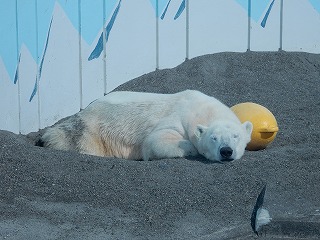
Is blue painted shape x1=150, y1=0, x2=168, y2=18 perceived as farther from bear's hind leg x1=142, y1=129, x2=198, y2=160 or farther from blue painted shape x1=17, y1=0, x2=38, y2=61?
bear's hind leg x1=142, y1=129, x2=198, y2=160

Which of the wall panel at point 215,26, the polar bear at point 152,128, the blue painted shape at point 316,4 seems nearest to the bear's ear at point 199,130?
the polar bear at point 152,128

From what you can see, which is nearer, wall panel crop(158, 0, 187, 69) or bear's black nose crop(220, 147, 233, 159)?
bear's black nose crop(220, 147, 233, 159)

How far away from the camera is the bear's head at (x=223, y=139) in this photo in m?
3.98

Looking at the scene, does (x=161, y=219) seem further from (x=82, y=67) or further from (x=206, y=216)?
(x=82, y=67)

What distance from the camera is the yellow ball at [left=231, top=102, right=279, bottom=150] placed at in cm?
440

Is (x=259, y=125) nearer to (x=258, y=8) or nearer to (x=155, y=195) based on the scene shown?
(x=155, y=195)

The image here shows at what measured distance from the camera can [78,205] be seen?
10.7 ft

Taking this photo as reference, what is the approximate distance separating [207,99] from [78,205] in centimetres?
151

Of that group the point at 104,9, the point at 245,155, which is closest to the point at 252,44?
the point at 104,9

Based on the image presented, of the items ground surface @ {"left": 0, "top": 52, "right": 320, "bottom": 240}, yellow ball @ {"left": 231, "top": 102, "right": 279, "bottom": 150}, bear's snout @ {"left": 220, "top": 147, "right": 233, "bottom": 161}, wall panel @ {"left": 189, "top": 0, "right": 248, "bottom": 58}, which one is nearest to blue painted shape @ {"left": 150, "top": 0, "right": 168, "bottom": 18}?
wall panel @ {"left": 189, "top": 0, "right": 248, "bottom": 58}

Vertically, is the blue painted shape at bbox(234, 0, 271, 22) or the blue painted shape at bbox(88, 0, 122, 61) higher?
the blue painted shape at bbox(234, 0, 271, 22)

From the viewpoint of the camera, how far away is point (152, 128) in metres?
4.56

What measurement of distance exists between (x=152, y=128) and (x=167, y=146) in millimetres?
328

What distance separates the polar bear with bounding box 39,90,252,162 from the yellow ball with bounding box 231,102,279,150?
0.49 feet
